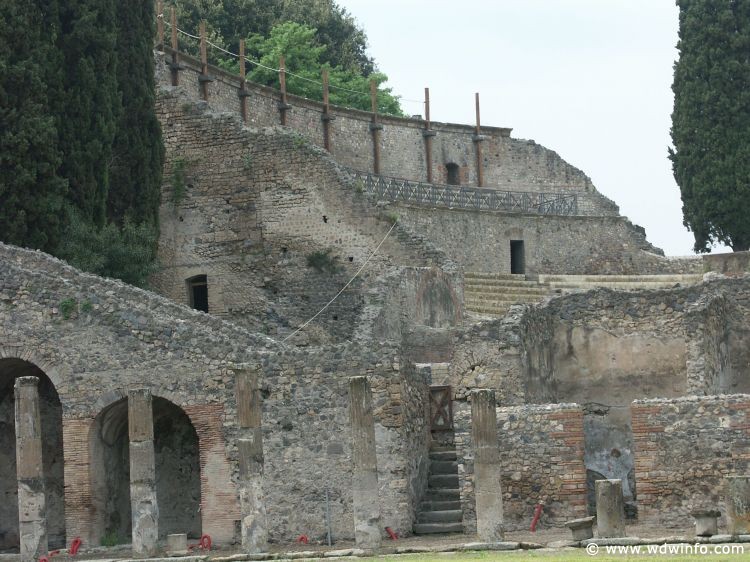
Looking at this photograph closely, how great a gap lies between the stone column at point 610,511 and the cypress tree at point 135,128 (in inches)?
696

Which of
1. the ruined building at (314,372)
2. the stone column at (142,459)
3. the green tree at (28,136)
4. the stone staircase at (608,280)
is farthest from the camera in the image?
the stone staircase at (608,280)

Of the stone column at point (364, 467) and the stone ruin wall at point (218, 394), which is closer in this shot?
the stone column at point (364, 467)

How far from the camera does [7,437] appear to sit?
133 ft

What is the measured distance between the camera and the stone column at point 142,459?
116ft

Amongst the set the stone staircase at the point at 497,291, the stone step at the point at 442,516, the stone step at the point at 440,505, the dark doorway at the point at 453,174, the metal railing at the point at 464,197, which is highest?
the dark doorway at the point at 453,174

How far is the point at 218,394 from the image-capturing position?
37000mm

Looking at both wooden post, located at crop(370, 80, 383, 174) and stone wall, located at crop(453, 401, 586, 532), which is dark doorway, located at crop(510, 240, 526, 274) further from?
stone wall, located at crop(453, 401, 586, 532)

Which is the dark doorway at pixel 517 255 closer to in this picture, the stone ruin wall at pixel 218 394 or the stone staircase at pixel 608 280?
the stone staircase at pixel 608 280

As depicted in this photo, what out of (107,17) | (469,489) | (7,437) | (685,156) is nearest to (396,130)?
(685,156)

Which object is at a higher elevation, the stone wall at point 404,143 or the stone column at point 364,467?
the stone wall at point 404,143

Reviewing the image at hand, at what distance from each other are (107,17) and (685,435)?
60.3ft

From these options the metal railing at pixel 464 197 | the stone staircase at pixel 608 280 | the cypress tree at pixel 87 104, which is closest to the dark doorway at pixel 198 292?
the metal railing at pixel 464 197

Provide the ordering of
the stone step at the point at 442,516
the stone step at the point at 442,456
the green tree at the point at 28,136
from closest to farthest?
the stone step at the point at 442,516 < the stone step at the point at 442,456 < the green tree at the point at 28,136

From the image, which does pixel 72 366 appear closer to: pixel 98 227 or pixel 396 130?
pixel 98 227
